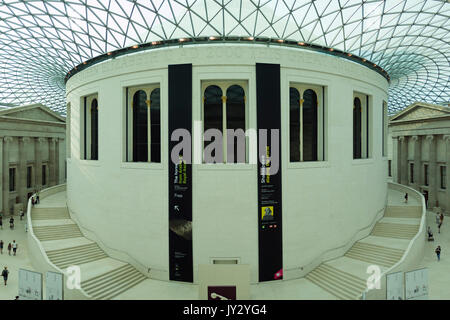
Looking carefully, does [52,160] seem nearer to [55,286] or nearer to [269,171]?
[55,286]

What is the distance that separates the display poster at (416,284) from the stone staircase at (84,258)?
15029mm

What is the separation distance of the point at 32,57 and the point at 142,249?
29.3 m

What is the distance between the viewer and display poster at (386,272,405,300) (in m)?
12.7

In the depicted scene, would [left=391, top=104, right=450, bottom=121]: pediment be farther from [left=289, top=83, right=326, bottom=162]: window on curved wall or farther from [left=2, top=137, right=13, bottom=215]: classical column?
[left=2, top=137, right=13, bottom=215]: classical column

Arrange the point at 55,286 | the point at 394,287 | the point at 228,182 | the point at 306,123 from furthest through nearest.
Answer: the point at 306,123
the point at 228,182
the point at 55,286
the point at 394,287

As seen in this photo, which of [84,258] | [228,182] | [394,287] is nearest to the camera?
[394,287]

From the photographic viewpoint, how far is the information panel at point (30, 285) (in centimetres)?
1307

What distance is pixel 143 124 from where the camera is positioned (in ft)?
65.9

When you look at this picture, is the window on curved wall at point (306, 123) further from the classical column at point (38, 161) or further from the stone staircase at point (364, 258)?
the classical column at point (38, 161)

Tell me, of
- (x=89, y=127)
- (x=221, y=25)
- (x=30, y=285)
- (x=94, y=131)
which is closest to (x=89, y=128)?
(x=89, y=127)

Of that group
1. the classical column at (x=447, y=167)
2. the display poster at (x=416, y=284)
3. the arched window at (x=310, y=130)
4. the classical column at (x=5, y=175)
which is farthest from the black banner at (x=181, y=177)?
the classical column at (x=447, y=167)

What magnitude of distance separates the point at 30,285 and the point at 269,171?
13958 mm

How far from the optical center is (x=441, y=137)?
3672cm
